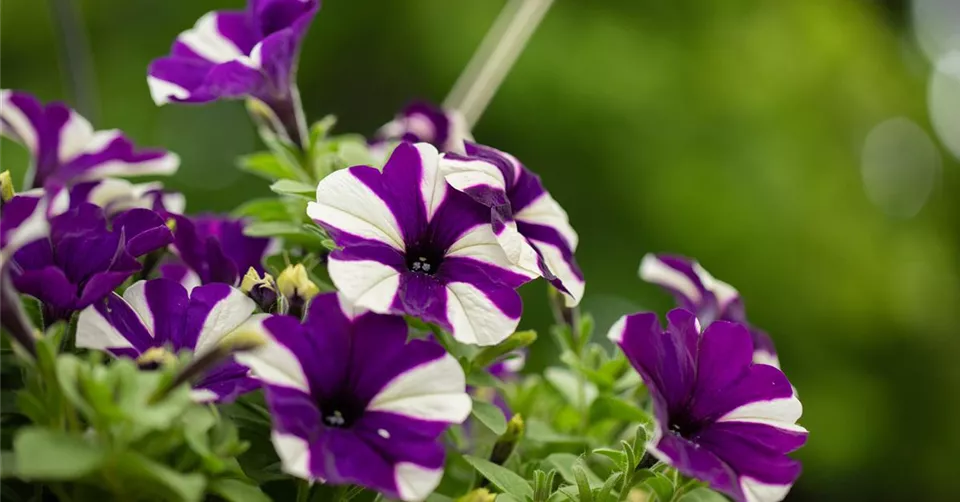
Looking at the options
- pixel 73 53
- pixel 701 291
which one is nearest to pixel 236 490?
pixel 701 291

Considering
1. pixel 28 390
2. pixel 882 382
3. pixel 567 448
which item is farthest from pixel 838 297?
pixel 28 390

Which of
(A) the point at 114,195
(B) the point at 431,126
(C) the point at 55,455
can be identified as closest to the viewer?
(C) the point at 55,455

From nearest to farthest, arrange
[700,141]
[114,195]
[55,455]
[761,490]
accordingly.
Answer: [55,455]
[761,490]
[114,195]
[700,141]

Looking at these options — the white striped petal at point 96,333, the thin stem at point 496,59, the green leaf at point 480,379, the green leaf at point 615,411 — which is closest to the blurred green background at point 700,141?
the thin stem at point 496,59

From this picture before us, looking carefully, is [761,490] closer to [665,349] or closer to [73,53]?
[665,349]

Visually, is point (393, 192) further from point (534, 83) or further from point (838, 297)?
point (838, 297)

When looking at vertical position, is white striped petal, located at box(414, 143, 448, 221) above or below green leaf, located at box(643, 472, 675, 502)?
above

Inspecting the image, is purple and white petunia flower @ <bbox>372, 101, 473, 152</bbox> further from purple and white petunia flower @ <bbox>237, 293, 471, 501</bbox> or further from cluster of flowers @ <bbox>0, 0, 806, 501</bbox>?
purple and white petunia flower @ <bbox>237, 293, 471, 501</bbox>

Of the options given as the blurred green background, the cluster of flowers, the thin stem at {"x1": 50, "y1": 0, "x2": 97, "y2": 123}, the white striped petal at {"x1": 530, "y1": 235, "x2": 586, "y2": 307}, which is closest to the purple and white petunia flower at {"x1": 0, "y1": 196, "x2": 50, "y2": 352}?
the cluster of flowers
